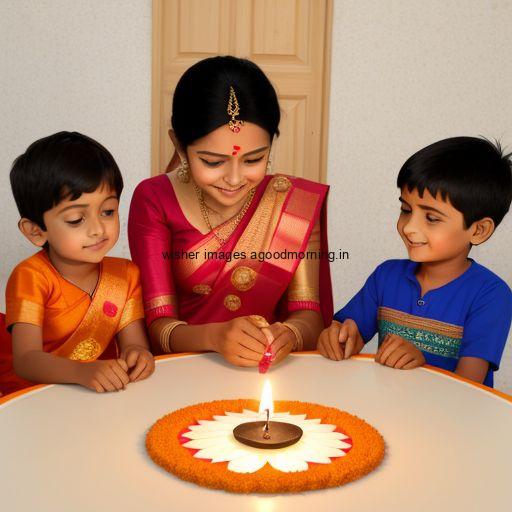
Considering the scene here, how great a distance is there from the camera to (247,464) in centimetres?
79

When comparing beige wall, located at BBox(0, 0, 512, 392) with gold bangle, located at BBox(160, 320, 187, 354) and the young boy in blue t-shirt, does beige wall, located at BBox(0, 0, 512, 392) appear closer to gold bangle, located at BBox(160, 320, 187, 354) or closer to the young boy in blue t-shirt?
the young boy in blue t-shirt

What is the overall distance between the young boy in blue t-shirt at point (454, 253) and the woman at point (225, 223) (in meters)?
0.26

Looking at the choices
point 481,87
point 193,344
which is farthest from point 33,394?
point 481,87

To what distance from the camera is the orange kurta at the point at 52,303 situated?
1422mm

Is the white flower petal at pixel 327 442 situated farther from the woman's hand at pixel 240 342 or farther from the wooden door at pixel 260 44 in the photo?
the wooden door at pixel 260 44

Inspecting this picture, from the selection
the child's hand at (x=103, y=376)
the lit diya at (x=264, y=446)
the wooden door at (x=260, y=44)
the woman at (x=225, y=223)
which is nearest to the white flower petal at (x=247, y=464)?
the lit diya at (x=264, y=446)

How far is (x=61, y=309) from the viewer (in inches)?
59.2

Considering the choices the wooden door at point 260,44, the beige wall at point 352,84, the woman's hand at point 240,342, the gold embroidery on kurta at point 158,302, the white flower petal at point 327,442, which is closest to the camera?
the white flower petal at point 327,442

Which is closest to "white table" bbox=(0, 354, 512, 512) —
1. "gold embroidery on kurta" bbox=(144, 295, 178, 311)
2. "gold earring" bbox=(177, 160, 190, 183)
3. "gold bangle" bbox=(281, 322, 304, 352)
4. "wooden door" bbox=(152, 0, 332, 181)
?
"gold bangle" bbox=(281, 322, 304, 352)

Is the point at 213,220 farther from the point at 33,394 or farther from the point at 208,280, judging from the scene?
the point at 33,394

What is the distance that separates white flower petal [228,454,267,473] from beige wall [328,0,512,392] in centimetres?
395

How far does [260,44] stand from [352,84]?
68 centimetres

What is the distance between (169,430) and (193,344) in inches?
21.2

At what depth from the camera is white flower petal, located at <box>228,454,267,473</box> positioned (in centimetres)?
77
